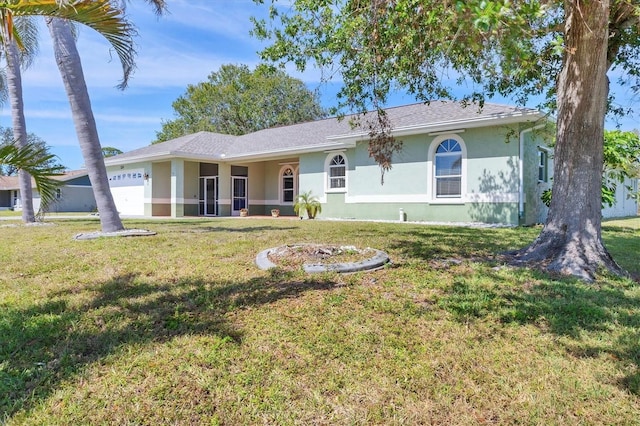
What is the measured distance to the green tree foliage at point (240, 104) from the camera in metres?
38.6

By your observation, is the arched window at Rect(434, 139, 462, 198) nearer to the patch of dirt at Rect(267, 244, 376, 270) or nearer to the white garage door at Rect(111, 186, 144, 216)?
the patch of dirt at Rect(267, 244, 376, 270)

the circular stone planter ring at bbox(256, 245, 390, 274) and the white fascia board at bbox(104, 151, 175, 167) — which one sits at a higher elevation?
the white fascia board at bbox(104, 151, 175, 167)

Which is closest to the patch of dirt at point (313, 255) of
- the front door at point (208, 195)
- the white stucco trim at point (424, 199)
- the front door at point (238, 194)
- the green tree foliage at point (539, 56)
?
the green tree foliage at point (539, 56)

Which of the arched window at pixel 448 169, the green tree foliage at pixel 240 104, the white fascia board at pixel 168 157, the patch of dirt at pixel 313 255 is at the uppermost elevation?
the green tree foliage at pixel 240 104

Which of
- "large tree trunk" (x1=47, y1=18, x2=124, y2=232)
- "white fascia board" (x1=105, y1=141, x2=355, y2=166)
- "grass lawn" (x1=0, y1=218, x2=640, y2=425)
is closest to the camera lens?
"grass lawn" (x1=0, y1=218, x2=640, y2=425)

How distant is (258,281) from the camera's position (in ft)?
17.3

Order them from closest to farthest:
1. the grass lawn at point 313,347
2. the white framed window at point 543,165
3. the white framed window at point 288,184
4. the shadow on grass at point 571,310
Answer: the grass lawn at point 313,347
the shadow on grass at point 571,310
the white framed window at point 543,165
the white framed window at point 288,184

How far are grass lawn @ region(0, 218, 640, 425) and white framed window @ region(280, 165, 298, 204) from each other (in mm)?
16419

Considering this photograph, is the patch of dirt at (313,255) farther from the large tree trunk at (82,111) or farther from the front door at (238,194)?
the front door at (238,194)

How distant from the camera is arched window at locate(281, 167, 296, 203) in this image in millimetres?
22500

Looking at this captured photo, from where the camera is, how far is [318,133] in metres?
20.3

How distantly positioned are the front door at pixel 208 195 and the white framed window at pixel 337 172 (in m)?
7.63

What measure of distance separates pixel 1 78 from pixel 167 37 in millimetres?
14001

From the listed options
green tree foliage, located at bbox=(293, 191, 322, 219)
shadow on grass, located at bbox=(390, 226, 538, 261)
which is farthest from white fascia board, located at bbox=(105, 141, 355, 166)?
shadow on grass, located at bbox=(390, 226, 538, 261)
